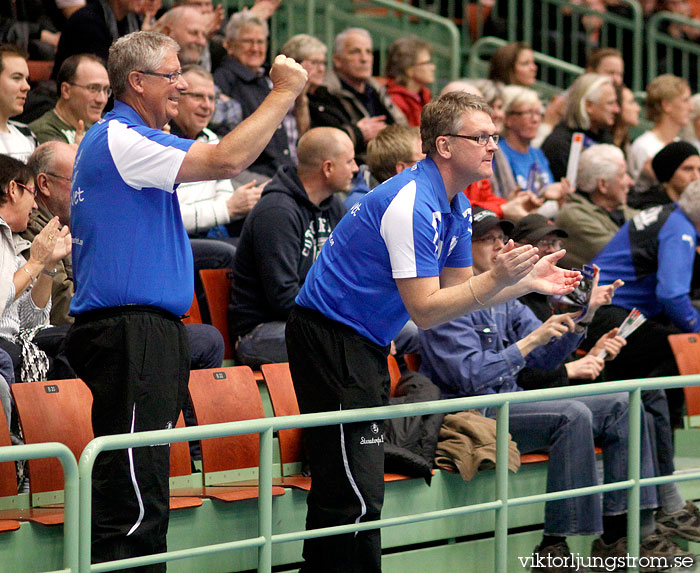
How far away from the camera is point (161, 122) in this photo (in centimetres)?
368

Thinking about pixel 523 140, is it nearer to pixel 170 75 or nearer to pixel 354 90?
pixel 354 90

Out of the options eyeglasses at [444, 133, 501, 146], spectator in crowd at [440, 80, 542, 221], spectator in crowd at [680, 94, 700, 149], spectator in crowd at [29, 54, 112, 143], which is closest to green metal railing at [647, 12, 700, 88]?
spectator in crowd at [680, 94, 700, 149]

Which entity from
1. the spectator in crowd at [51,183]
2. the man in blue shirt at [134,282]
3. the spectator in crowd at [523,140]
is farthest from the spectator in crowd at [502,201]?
the man in blue shirt at [134,282]

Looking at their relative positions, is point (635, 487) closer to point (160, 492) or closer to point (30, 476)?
point (160, 492)

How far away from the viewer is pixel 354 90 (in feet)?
27.6

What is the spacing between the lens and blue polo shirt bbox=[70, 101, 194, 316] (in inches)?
135

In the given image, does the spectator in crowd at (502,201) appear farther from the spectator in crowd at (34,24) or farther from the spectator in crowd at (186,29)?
the spectator in crowd at (34,24)

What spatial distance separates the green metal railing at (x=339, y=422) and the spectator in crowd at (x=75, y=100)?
9.57ft

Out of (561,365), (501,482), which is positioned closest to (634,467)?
(501,482)

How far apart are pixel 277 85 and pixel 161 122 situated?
0.46m

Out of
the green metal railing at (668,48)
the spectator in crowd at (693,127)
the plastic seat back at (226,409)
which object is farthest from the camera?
the green metal railing at (668,48)

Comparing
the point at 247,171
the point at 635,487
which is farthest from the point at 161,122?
the point at 247,171

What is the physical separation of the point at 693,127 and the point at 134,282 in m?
7.01

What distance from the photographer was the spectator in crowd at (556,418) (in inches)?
191
